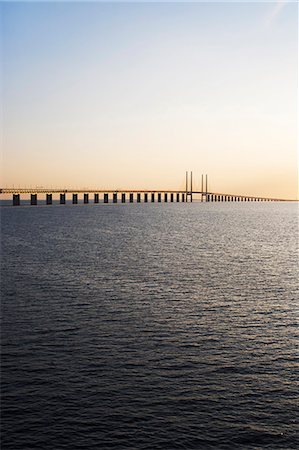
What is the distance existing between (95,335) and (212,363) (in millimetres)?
10007

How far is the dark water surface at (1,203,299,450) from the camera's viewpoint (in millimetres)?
23406

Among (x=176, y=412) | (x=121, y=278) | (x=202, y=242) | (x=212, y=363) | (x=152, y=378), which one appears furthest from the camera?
(x=202, y=242)

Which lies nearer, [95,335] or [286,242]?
[95,335]

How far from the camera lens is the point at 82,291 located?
52.0 metres

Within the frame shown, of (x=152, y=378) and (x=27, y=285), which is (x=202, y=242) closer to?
(x=27, y=285)

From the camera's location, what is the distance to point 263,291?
176ft

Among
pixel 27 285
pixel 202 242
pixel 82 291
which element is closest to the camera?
pixel 82 291

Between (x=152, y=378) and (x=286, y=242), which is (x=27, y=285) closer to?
(x=152, y=378)

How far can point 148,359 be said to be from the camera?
105 ft

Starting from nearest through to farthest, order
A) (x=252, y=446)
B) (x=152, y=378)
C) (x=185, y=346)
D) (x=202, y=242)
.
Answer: (x=252, y=446), (x=152, y=378), (x=185, y=346), (x=202, y=242)

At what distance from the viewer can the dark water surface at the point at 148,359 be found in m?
23.4

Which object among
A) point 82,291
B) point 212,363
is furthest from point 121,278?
point 212,363

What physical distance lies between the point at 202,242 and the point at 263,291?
55.9m

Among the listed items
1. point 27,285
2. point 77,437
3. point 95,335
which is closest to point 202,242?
point 27,285
